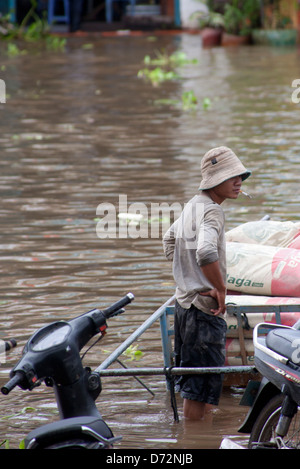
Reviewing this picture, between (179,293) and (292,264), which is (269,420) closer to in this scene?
(179,293)

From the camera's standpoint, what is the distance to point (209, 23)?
27703 millimetres

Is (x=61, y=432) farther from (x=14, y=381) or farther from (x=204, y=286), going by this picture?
(x=204, y=286)

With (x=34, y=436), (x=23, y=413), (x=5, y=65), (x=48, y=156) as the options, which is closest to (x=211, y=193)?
(x=23, y=413)

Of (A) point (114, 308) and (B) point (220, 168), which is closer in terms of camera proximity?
(A) point (114, 308)

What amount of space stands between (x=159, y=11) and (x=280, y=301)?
91.5ft

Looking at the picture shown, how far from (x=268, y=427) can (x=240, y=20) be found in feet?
78.5

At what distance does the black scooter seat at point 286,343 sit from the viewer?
11.1ft

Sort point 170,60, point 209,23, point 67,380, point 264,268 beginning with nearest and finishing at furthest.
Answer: point 67,380
point 264,268
point 170,60
point 209,23

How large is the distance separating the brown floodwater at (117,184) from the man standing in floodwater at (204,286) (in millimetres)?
252

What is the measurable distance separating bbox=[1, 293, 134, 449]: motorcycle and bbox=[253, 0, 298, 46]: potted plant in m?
22.8

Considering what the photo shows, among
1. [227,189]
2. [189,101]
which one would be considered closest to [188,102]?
[189,101]

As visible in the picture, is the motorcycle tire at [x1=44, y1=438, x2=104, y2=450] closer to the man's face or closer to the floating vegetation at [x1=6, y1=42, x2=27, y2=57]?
the man's face

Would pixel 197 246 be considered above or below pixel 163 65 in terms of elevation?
above

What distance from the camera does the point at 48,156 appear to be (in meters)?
11.3
